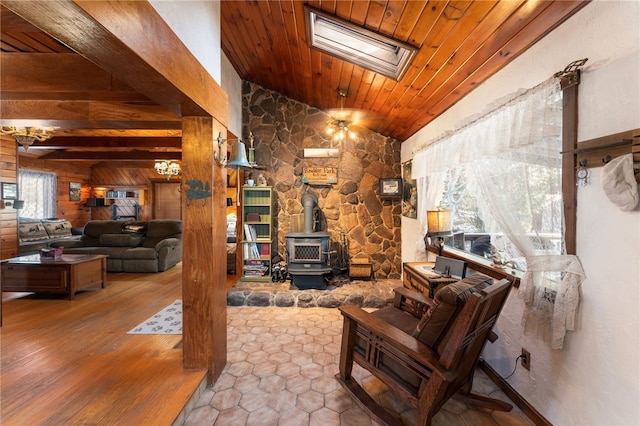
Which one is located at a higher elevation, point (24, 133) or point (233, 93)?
point (233, 93)

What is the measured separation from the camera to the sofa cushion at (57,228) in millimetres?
6254

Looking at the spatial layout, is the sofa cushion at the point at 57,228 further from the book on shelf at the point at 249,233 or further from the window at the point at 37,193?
the book on shelf at the point at 249,233

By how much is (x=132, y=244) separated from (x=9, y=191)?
111 inches

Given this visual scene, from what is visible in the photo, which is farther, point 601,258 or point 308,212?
point 308,212

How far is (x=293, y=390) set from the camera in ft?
5.91

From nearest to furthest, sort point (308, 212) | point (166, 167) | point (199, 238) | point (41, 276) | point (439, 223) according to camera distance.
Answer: point (199, 238) < point (439, 223) < point (41, 276) < point (308, 212) < point (166, 167)

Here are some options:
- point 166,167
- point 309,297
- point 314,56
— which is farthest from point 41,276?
point 314,56

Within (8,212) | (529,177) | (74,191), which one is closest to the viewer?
(529,177)

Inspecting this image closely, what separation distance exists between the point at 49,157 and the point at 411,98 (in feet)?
29.3

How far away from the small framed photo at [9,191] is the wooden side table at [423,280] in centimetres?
754

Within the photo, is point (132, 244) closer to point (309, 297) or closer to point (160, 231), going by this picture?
point (160, 231)

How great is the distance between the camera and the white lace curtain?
1394 millimetres

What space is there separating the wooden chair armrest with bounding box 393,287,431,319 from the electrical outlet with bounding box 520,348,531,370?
24.7 inches

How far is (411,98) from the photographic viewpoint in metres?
2.68
